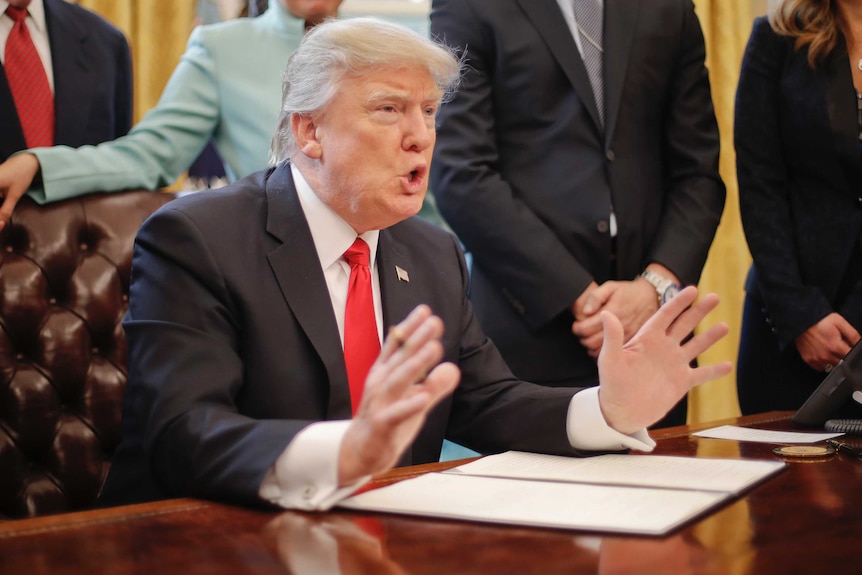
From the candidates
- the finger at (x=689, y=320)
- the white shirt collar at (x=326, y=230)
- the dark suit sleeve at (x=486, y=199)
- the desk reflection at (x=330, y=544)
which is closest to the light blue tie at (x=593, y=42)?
the dark suit sleeve at (x=486, y=199)

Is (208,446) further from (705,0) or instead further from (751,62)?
(705,0)

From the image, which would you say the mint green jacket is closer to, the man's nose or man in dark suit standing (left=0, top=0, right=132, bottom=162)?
man in dark suit standing (left=0, top=0, right=132, bottom=162)

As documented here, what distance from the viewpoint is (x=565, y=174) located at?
249 cm

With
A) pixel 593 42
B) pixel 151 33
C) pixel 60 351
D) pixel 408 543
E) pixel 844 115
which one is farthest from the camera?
pixel 151 33

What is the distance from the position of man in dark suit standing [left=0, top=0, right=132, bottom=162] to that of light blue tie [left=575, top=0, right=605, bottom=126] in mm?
1175

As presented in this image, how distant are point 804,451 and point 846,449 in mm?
84

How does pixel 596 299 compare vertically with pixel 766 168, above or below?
below

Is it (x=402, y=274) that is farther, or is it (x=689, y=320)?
(x=402, y=274)

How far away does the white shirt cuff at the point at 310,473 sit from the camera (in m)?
1.29

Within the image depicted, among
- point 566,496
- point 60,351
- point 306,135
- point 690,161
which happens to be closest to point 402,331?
point 566,496

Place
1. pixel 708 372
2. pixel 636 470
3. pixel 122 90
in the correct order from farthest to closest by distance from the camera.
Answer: pixel 122 90, pixel 708 372, pixel 636 470

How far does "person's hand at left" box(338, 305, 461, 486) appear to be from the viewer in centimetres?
121

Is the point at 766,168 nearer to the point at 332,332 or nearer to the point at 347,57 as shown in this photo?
the point at 347,57

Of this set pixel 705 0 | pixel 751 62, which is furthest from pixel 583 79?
pixel 705 0
